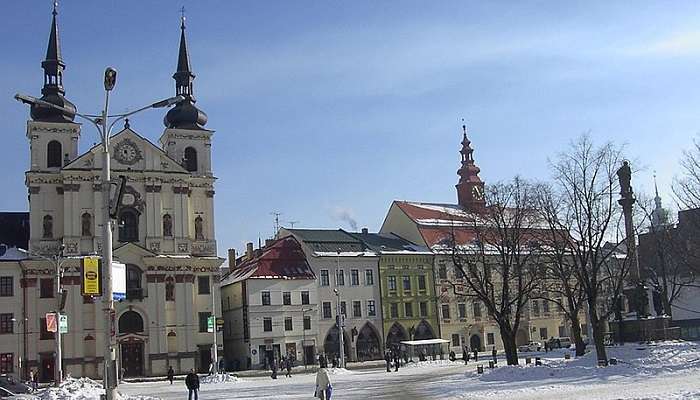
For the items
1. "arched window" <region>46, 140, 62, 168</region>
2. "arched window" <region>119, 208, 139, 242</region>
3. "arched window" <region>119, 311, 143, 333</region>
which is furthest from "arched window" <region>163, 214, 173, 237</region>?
"arched window" <region>46, 140, 62, 168</region>

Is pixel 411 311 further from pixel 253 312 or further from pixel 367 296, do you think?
pixel 253 312

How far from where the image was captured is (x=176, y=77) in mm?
79125

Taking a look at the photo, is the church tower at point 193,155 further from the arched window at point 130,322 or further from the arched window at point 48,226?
the arched window at point 48,226

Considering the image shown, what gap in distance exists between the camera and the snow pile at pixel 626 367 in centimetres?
3800

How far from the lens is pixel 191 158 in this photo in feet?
255

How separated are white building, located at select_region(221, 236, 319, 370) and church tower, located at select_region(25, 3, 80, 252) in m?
17.3

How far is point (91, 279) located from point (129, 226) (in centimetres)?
5187

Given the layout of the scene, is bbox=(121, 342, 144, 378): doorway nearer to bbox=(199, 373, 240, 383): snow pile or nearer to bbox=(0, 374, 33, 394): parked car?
bbox=(199, 373, 240, 383): snow pile

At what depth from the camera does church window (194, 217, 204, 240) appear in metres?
75.8

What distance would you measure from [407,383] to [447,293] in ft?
145

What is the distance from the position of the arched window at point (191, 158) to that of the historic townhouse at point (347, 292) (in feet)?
39.6

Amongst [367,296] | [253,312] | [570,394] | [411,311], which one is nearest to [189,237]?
[253,312]

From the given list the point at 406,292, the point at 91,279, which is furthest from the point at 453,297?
the point at 91,279

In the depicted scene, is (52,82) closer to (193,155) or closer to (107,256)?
(193,155)
